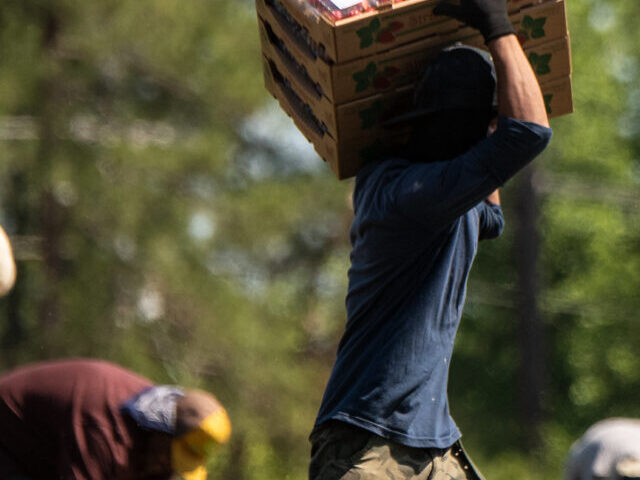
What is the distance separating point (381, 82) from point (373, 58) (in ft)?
0.31

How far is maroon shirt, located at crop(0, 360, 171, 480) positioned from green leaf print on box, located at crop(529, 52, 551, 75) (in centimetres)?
163

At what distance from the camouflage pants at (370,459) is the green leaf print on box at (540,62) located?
114 cm

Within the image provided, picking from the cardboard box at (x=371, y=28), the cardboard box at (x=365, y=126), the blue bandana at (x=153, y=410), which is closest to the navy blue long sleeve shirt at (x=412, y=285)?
the cardboard box at (x=365, y=126)

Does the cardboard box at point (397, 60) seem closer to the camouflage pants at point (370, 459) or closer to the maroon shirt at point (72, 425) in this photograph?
the camouflage pants at point (370, 459)

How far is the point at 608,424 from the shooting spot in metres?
3.86

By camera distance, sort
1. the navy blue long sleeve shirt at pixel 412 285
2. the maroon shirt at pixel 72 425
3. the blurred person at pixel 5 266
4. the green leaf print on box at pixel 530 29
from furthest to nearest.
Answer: the maroon shirt at pixel 72 425 < the green leaf print on box at pixel 530 29 < the blurred person at pixel 5 266 < the navy blue long sleeve shirt at pixel 412 285

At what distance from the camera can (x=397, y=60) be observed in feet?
12.0

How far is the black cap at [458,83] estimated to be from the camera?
11.6ft

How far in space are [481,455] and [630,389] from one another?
8.61m

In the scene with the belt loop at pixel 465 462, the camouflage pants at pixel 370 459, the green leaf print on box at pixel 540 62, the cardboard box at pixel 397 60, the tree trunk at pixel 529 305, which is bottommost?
the tree trunk at pixel 529 305

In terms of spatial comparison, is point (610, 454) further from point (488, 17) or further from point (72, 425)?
point (72, 425)

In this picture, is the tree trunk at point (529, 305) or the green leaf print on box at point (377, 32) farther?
the tree trunk at point (529, 305)

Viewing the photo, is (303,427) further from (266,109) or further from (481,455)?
(481,455)

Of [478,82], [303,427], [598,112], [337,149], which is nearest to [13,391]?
[337,149]
